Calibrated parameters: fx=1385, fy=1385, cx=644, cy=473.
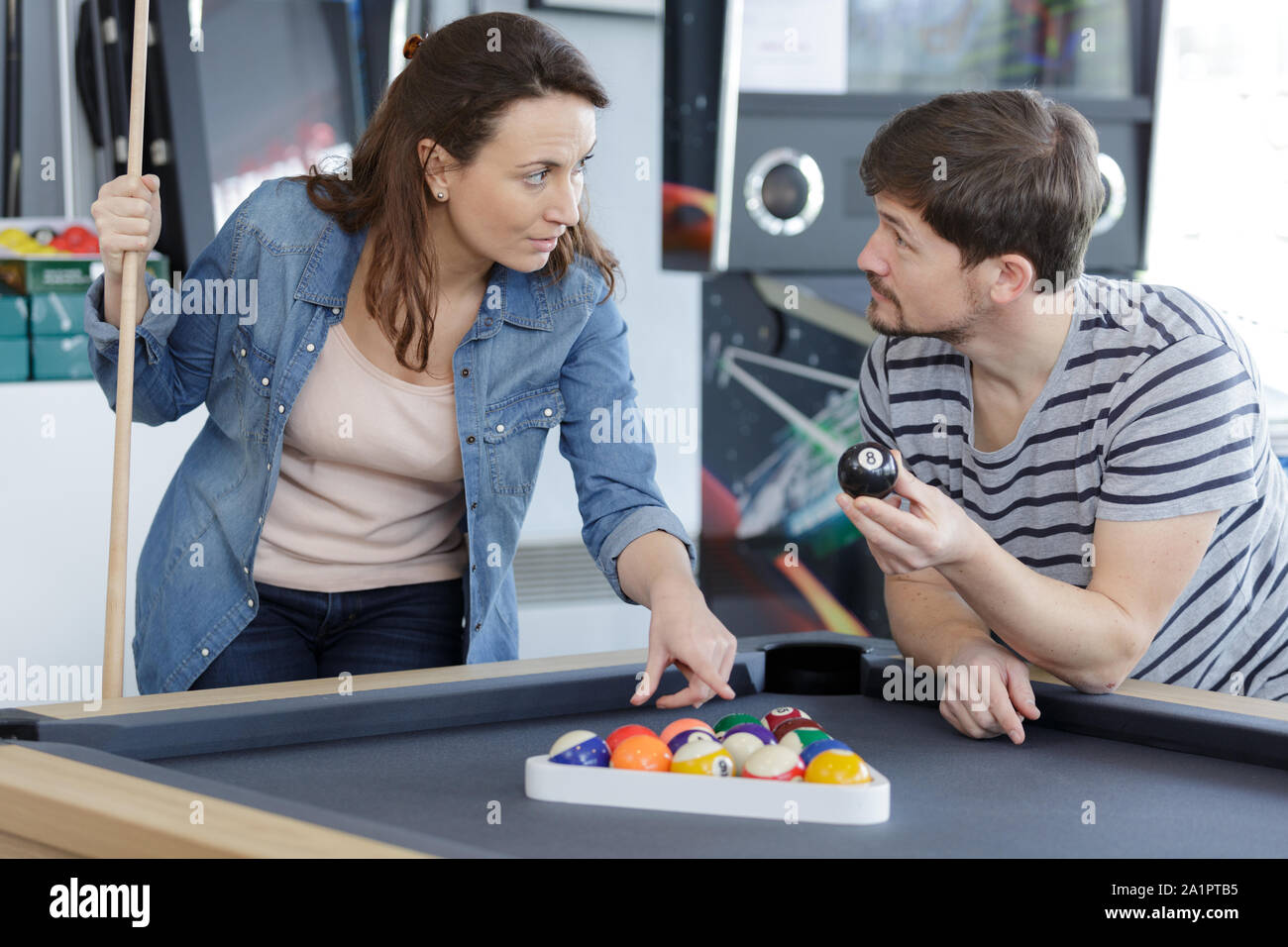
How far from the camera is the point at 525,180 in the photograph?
156 centimetres

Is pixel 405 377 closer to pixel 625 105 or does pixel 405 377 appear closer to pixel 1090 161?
pixel 1090 161

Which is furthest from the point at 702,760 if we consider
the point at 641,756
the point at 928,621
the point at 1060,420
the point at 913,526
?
the point at 1060,420

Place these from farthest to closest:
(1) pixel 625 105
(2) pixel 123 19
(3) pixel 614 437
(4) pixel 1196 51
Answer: (1) pixel 625 105 < (4) pixel 1196 51 < (2) pixel 123 19 < (3) pixel 614 437

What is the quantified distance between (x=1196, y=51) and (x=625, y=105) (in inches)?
53.0

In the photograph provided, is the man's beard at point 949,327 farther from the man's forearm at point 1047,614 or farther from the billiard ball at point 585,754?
the billiard ball at point 585,754

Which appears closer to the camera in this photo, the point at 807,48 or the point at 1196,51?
the point at 807,48

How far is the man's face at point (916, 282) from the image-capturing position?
1.56 m

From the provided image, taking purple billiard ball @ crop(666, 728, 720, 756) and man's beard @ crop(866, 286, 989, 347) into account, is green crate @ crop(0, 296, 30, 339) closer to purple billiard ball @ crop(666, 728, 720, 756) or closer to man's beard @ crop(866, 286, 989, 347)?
man's beard @ crop(866, 286, 989, 347)

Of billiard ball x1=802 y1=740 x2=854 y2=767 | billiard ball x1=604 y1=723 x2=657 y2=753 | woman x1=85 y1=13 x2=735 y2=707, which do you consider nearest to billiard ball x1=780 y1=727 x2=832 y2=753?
billiard ball x1=802 y1=740 x2=854 y2=767

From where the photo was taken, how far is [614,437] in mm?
1679

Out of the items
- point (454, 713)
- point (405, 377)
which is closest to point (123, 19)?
point (405, 377)

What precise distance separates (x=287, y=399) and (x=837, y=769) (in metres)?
0.85

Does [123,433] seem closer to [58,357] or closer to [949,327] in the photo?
[949,327]

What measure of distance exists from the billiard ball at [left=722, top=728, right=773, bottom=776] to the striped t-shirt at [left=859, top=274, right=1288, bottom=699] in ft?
1.55
